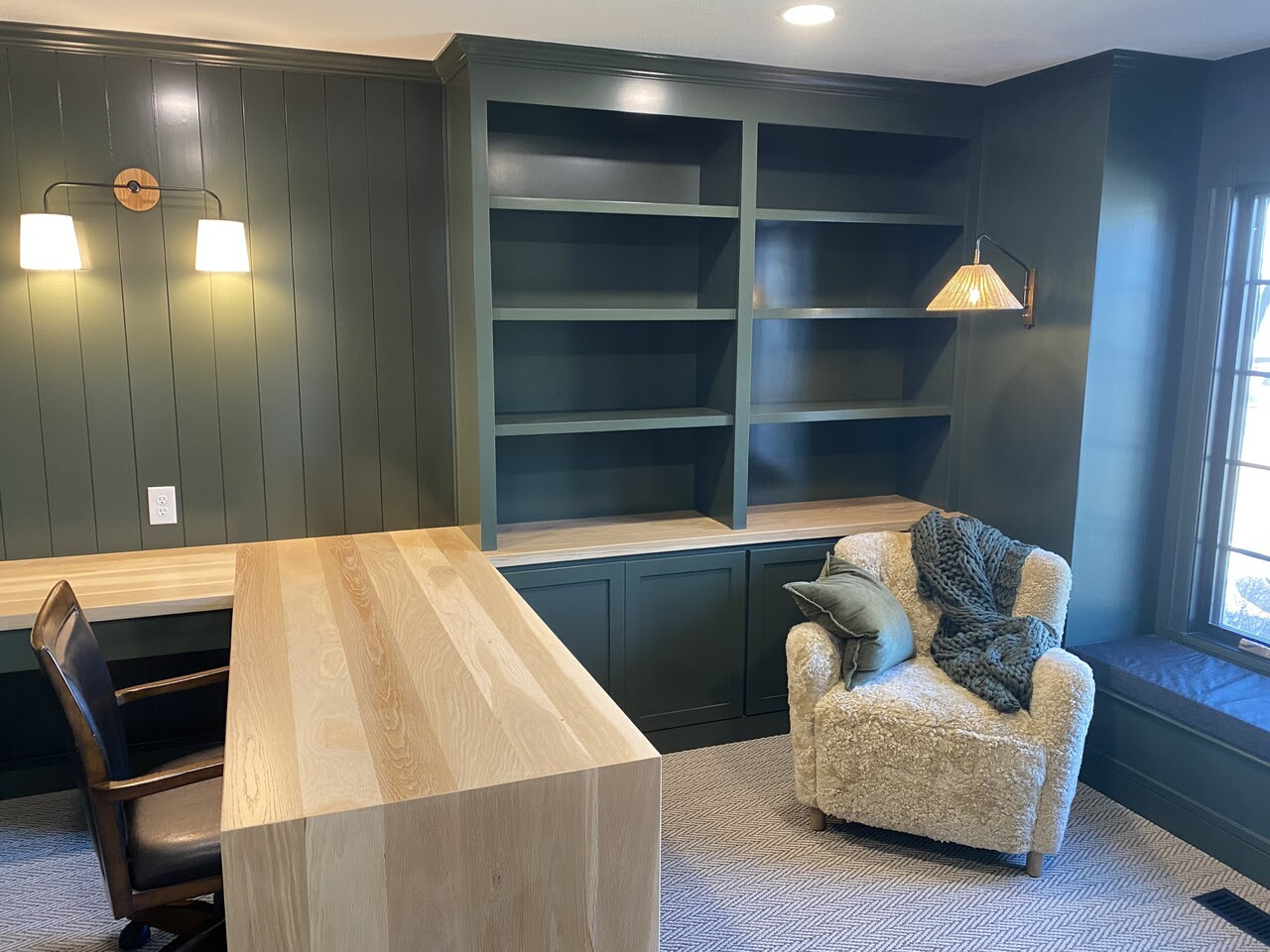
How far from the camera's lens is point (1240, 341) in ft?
10.1

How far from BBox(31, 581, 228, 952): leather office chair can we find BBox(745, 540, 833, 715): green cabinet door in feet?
5.89

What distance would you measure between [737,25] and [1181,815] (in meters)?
2.54

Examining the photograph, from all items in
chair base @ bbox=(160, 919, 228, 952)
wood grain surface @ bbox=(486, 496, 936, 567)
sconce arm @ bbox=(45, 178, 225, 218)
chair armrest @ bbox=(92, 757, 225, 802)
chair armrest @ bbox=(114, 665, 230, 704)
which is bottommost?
chair base @ bbox=(160, 919, 228, 952)

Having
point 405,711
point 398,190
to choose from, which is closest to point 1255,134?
point 398,190

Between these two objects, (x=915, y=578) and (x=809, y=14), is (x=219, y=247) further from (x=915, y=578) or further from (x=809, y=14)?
(x=915, y=578)

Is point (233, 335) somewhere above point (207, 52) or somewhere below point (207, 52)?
below

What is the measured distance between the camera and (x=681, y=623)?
3.33 meters

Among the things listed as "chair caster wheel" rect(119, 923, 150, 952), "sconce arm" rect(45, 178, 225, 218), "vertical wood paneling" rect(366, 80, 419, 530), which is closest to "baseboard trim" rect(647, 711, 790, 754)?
"vertical wood paneling" rect(366, 80, 419, 530)

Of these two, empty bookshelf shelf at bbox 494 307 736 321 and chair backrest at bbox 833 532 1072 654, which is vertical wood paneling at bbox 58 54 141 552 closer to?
empty bookshelf shelf at bbox 494 307 736 321

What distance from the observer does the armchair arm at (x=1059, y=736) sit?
2578 mm

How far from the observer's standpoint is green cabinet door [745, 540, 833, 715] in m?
3.41

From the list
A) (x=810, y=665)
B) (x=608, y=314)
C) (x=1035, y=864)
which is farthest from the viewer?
(x=608, y=314)

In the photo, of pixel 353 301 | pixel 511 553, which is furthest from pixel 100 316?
pixel 511 553

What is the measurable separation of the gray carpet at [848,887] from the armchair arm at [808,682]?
0.65ft
